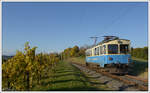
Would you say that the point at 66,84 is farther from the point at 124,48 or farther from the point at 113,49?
the point at 124,48

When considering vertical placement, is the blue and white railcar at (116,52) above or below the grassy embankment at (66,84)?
above

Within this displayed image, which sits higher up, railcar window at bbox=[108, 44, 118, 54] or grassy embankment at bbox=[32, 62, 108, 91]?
railcar window at bbox=[108, 44, 118, 54]

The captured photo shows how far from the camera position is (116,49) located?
551 inches

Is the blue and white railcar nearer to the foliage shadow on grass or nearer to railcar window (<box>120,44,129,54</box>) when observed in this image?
railcar window (<box>120,44,129,54</box>)

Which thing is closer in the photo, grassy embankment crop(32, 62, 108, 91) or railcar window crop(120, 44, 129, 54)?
grassy embankment crop(32, 62, 108, 91)

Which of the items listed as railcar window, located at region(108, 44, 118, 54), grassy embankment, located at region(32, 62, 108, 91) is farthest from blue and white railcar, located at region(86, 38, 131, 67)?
grassy embankment, located at region(32, 62, 108, 91)

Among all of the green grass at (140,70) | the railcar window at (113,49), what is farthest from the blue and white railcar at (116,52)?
the green grass at (140,70)

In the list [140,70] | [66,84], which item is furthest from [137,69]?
[66,84]

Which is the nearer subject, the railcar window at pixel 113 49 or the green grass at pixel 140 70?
the railcar window at pixel 113 49

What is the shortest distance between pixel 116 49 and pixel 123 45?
0.85 meters

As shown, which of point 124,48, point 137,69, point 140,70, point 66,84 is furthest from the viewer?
point 137,69

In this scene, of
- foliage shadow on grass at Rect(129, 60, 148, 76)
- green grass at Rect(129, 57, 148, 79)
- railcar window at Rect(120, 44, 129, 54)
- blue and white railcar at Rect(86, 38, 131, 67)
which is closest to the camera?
blue and white railcar at Rect(86, 38, 131, 67)

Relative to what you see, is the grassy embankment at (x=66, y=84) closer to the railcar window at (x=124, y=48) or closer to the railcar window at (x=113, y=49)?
the railcar window at (x=113, y=49)

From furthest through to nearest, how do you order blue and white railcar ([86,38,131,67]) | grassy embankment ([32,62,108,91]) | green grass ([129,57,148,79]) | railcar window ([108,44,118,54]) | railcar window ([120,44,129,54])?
1. green grass ([129,57,148,79])
2. railcar window ([120,44,129,54])
3. railcar window ([108,44,118,54])
4. blue and white railcar ([86,38,131,67])
5. grassy embankment ([32,62,108,91])
